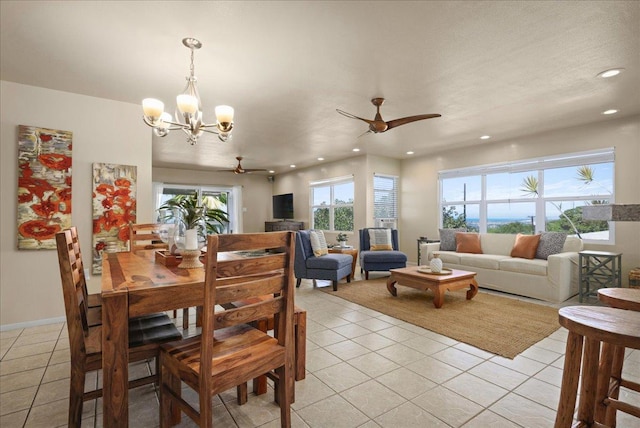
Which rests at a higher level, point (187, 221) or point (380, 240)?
point (187, 221)

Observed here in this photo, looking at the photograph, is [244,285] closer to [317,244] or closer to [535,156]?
[317,244]

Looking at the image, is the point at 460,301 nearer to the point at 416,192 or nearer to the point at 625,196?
the point at 625,196

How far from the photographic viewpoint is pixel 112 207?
357 centimetres

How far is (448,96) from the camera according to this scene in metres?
3.50

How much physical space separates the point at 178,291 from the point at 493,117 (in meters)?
4.41

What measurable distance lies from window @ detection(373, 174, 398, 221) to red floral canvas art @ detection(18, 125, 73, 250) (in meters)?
5.31

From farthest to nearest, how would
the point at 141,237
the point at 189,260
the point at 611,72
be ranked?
the point at 141,237
the point at 611,72
the point at 189,260

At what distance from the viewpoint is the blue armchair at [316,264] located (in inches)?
184

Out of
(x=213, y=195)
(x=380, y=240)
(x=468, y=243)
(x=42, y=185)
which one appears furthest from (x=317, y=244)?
(x=213, y=195)

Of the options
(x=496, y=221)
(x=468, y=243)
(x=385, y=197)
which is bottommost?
(x=468, y=243)

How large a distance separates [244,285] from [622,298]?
1736mm

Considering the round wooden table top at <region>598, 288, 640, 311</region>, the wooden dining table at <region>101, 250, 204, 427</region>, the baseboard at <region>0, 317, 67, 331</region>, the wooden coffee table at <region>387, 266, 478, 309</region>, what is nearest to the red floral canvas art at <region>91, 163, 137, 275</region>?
the baseboard at <region>0, 317, 67, 331</region>

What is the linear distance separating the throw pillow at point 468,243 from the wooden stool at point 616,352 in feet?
12.6

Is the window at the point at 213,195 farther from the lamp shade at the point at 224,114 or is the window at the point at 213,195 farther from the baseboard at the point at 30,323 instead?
the lamp shade at the point at 224,114
